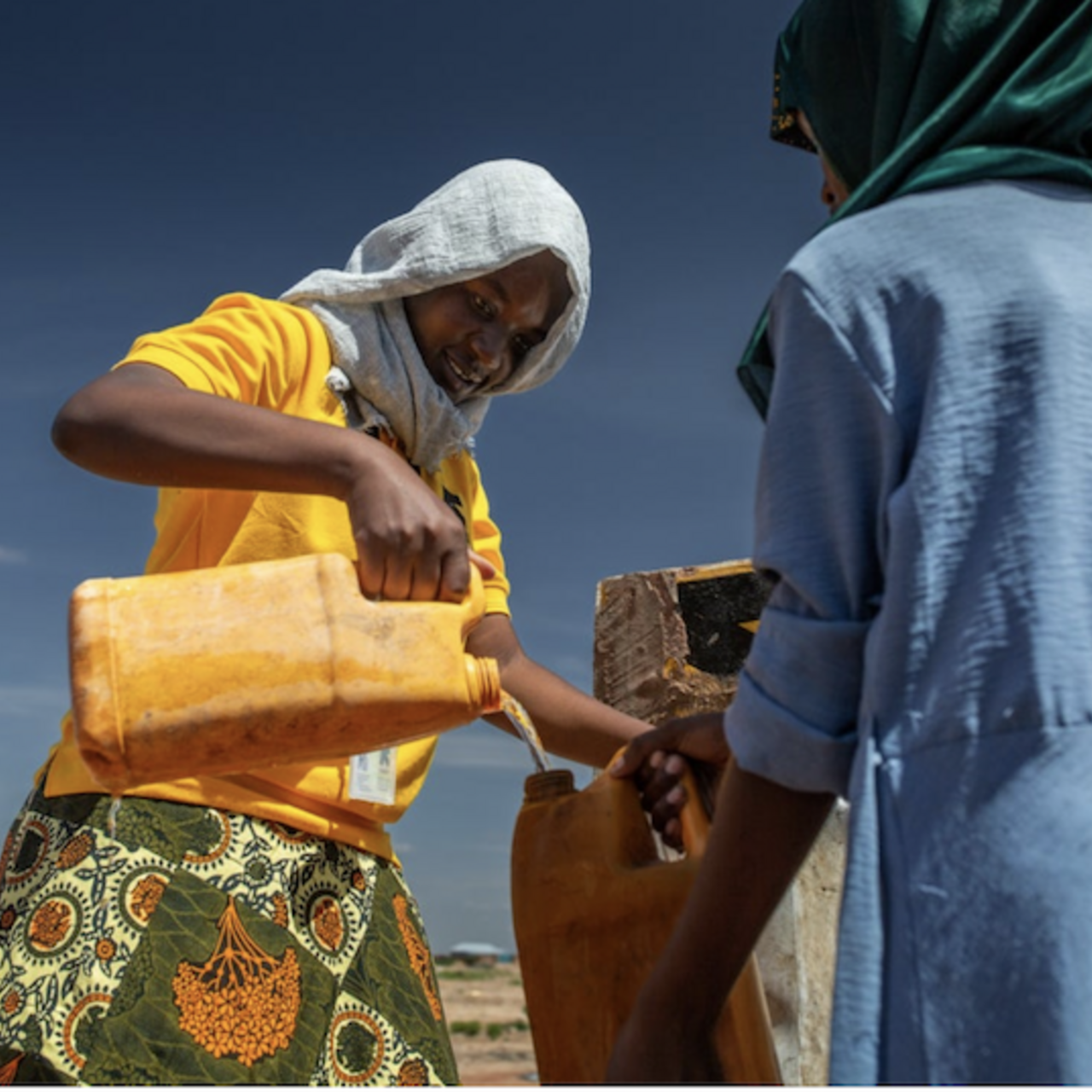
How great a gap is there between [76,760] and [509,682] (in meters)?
0.87

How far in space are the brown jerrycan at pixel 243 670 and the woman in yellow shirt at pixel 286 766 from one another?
9 centimetres

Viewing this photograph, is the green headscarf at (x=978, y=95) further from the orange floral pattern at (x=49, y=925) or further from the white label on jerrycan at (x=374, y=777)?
the orange floral pattern at (x=49, y=925)

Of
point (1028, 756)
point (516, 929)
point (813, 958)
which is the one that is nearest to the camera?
point (1028, 756)

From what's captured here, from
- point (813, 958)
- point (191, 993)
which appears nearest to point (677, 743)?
point (191, 993)

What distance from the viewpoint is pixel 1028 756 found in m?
1.16

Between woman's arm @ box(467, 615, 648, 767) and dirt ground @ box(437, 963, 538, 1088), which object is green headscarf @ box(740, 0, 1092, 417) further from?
dirt ground @ box(437, 963, 538, 1088)

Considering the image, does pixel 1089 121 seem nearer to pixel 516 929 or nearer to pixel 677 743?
pixel 677 743

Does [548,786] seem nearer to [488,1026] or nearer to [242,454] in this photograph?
[242,454]

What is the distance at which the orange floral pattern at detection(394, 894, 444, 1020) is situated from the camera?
2.46 meters

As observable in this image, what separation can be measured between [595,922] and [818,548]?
33.3 inches

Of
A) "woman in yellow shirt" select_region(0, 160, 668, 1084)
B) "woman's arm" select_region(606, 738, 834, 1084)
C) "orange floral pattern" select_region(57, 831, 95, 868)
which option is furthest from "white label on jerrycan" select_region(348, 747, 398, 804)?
"woman's arm" select_region(606, 738, 834, 1084)

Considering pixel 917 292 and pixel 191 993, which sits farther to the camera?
pixel 191 993

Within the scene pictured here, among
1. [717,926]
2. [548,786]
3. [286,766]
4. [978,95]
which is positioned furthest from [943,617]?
[286,766]

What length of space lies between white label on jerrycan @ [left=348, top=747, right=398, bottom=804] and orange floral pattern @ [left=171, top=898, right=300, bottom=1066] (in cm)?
27
